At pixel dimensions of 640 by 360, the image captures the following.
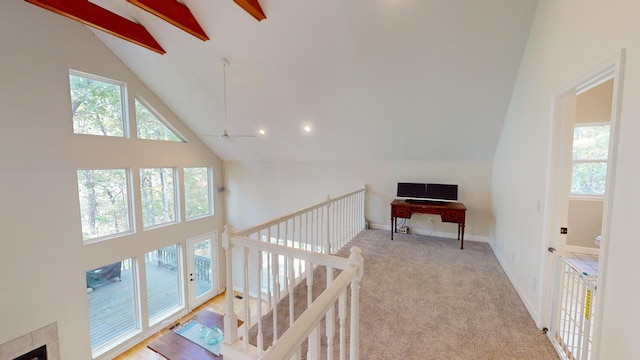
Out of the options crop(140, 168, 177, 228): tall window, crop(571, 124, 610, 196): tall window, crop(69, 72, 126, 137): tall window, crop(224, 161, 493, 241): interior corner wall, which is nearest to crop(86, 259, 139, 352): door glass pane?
crop(140, 168, 177, 228): tall window

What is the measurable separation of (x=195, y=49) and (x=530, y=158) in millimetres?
4494

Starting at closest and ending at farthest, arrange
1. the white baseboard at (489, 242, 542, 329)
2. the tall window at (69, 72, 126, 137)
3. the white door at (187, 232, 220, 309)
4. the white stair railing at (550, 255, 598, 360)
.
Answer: the white stair railing at (550, 255, 598, 360) < the white baseboard at (489, 242, 542, 329) < the tall window at (69, 72, 126, 137) < the white door at (187, 232, 220, 309)

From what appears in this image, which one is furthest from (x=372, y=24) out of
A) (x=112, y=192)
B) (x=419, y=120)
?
(x=112, y=192)

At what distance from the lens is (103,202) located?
185 inches

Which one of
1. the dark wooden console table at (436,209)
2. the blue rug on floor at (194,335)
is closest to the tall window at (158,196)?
the blue rug on floor at (194,335)

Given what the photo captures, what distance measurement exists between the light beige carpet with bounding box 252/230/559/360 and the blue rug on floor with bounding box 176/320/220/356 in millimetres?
2691

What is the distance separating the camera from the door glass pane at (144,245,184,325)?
5.41 meters

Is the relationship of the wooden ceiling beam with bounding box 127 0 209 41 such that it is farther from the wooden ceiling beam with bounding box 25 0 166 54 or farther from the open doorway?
the open doorway

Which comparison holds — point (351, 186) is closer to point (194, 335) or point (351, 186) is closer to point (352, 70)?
point (352, 70)

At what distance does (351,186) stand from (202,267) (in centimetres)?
454

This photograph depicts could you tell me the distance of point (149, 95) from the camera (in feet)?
17.3

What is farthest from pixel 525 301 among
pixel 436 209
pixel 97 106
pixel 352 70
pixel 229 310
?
pixel 97 106

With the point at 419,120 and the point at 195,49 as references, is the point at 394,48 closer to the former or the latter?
the point at 419,120

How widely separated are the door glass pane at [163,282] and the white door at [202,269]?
26 centimetres
